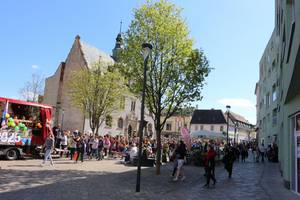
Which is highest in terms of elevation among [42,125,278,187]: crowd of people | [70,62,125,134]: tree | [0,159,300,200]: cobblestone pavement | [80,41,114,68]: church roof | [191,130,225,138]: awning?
[80,41,114,68]: church roof

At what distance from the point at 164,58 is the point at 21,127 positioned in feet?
31.3

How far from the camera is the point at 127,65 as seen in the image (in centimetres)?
1819

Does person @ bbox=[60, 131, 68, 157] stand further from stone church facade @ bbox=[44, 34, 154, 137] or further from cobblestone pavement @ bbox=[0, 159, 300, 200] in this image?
stone church facade @ bbox=[44, 34, 154, 137]

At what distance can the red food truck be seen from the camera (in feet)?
61.8

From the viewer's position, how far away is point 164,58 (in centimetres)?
1750

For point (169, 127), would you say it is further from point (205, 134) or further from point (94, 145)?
point (94, 145)

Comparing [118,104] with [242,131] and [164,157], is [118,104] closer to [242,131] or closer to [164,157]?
[164,157]

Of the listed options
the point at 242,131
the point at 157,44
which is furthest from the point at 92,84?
the point at 242,131

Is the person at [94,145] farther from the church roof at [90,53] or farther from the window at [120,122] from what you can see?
the window at [120,122]

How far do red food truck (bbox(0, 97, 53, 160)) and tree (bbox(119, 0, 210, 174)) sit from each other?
690 centimetres

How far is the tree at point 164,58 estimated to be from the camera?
687 inches

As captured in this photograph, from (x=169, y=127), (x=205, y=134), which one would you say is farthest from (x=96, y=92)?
(x=169, y=127)

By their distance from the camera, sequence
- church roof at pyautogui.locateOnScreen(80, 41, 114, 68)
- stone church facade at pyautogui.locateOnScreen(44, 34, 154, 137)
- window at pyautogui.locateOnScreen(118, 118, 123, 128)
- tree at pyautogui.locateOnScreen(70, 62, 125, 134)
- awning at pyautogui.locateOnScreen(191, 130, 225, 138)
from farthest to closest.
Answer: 1. window at pyautogui.locateOnScreen(118, 118, 123, 128)
2. church roof at pyautogui.locateOnScreen(80, 41, 114, 68)
3. stone church facade at pyautogui.locateOnScreen(44, 34, 154, 137)
4. tree at pyautogui.locateOnScreen(70, 62, 125, 134)
5. awning at pyautogui.locateOnScreen(191, 130, 225, 138)

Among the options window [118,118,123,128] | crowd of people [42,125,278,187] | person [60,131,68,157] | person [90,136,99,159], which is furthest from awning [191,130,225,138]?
window [118,118,123,128]
